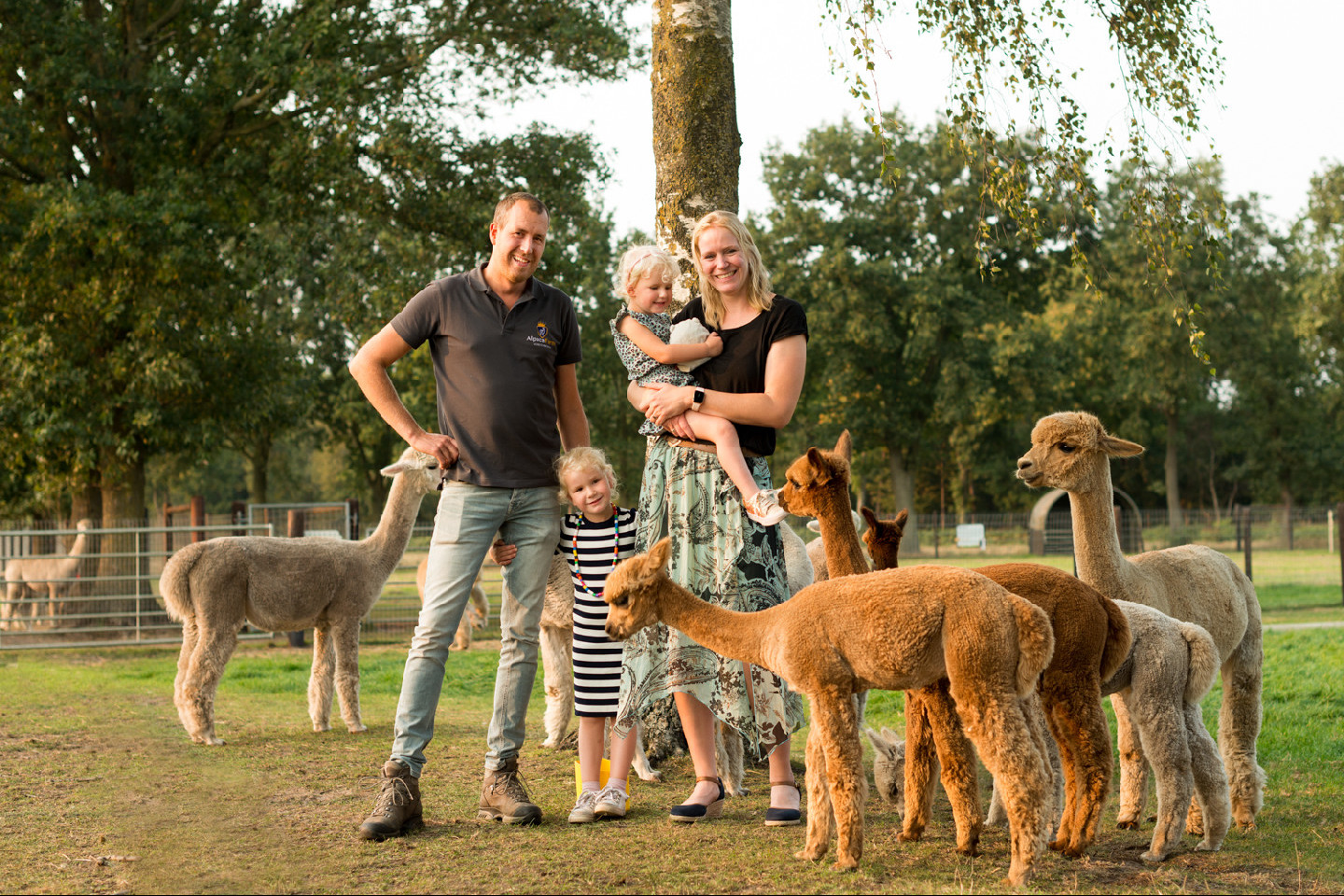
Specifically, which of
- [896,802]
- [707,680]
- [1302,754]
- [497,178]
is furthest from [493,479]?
[497,178]

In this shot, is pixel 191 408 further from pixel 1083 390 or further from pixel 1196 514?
pixel 1083 390

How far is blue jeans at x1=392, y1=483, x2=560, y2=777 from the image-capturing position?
443 cm

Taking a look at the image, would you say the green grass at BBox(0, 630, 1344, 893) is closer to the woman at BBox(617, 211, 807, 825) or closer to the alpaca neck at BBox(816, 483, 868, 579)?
the woman at BBox(617, 211, 807, 825)

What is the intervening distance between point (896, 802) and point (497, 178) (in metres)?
13.1

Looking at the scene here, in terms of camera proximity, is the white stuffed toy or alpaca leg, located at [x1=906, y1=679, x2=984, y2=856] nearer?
alpaca leg, located at [x1=906, y1=679, x2=984, y2=856]

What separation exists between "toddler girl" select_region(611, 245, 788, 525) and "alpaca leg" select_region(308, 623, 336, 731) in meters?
3.96

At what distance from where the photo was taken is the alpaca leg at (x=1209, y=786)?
13.5 ft

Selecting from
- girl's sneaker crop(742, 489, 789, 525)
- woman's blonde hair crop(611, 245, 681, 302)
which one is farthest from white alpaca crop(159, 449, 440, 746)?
girl's sneaker crop(742, 489, 789, 525)

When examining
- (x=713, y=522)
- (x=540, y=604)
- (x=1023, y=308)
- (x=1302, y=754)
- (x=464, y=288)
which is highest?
(x=1023, y=308)

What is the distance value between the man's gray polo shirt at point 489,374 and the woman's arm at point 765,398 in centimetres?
55

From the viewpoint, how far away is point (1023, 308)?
4597 centimetres

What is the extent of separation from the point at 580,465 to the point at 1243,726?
3.15 meters

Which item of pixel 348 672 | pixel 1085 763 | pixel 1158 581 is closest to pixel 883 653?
pixel 1085 763

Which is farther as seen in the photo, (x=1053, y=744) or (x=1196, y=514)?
(x=1196, y=514)
